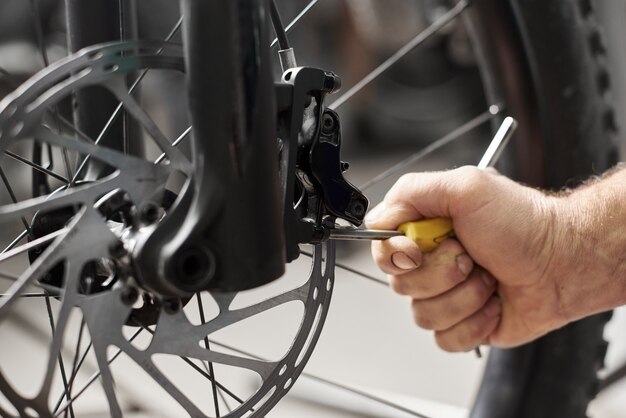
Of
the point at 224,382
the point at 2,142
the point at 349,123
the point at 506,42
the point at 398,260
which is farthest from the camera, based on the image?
the point at 349,123

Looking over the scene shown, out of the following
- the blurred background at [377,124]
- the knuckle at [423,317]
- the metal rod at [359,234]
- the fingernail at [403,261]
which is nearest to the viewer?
the metal rod at [359,234]

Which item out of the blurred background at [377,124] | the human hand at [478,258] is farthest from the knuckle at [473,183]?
the blurred background at [377,124]

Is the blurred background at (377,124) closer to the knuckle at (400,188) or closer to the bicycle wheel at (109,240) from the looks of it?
the knuckle at (400,188)

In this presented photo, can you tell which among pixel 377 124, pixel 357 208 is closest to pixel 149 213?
pixel 357 208

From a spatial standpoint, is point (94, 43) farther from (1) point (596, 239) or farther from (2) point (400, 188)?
(1) point (596, 239)

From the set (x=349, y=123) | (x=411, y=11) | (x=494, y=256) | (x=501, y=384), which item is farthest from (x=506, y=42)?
(x=349, y=123)

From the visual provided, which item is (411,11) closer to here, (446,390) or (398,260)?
(446,390)

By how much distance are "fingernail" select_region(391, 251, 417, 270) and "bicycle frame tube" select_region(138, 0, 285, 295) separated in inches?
8.1

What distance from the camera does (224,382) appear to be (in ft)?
3.84

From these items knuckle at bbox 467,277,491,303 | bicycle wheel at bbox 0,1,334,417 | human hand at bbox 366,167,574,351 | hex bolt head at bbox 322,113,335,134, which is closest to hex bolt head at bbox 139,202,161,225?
bicycle wheel at bbox 0,1,334,417

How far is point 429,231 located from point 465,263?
0.15 feet

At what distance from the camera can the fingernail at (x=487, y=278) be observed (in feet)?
2.11

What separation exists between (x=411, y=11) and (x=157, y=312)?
2033mm

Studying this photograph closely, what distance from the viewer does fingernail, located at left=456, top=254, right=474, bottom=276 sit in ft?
1.95
